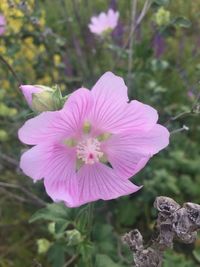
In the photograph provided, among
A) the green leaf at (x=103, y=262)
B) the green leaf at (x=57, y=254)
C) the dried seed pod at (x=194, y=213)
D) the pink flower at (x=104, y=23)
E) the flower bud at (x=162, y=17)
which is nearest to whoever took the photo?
the dried seed pod at (x=194, y=213)

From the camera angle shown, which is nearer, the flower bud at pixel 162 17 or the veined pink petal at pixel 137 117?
the veined pink petal at pixel 137 117

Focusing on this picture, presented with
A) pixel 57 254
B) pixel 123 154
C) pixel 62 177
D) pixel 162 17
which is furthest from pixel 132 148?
pixel 162 17

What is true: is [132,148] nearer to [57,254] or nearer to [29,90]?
[29,90]

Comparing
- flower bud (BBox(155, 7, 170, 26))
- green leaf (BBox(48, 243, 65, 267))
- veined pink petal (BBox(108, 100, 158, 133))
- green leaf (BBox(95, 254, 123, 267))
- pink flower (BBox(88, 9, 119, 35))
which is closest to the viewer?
veined pink petal (BBox(108, 100, 158, 133))

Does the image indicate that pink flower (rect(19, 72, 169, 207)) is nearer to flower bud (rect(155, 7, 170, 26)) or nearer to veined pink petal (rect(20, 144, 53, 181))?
veined pink petal (rect(20, 144, 53, 181))

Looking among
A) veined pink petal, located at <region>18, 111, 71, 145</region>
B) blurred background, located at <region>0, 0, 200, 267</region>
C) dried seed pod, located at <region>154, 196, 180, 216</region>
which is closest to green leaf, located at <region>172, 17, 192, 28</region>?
blurred background, located at <region>0, 0, 200, 267</region>

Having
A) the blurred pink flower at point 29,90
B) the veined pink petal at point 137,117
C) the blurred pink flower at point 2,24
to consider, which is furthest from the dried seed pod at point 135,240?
the blurred pink flower at point 2,24

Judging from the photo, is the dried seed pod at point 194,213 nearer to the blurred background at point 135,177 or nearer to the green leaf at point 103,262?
the green leaf at point 103,262
